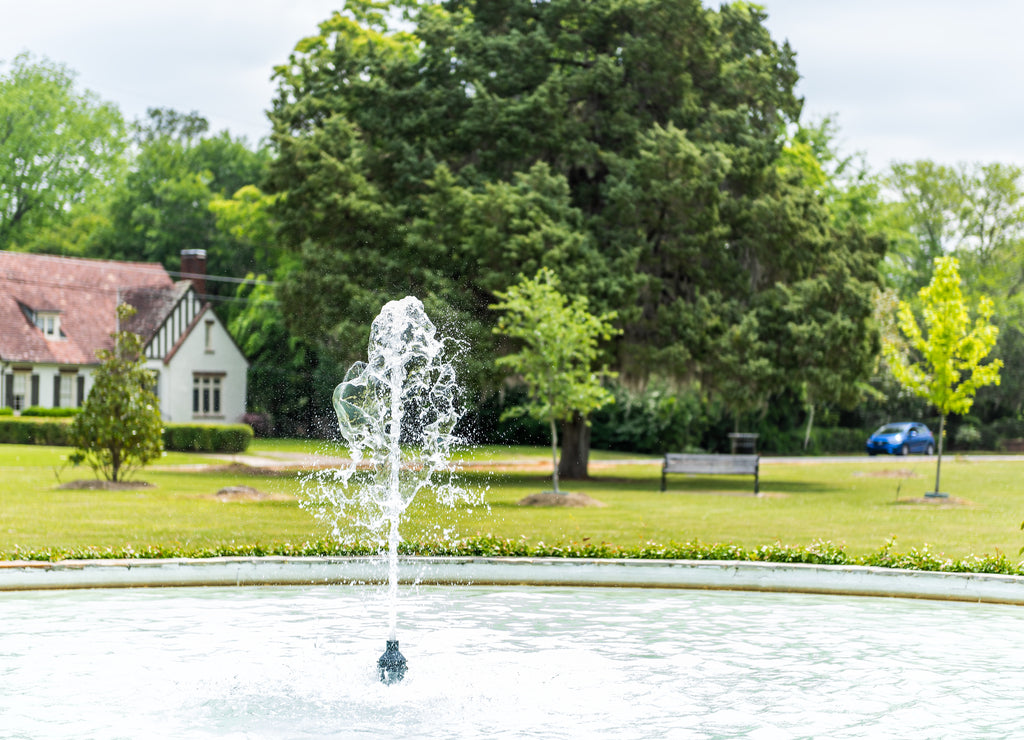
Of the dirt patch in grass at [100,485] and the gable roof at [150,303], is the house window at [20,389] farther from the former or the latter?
the dirt patch in grass at [100,485]

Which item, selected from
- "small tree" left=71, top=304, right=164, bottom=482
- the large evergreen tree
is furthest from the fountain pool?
the large evergreen tree

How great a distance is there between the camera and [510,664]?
10.1 metres

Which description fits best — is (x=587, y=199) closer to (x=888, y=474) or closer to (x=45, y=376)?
(x=888, y=474)

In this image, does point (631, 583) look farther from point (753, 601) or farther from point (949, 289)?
point (949, 289)

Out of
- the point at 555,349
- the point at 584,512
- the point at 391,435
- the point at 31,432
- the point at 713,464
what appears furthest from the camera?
the point at 31,432

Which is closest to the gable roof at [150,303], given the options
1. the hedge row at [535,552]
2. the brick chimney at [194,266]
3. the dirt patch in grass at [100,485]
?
the brick chimney at [194,266]

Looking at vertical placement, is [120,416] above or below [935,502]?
above

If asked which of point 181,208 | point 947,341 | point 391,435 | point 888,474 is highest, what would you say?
point 181,208

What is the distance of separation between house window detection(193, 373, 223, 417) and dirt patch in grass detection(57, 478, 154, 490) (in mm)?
33305

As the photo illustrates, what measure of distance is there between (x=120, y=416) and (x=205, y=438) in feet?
57.4

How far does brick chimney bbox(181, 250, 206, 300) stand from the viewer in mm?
63188

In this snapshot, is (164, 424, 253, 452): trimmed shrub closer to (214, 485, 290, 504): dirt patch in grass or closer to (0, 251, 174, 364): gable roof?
(0, 251, 174, 364): gable roof

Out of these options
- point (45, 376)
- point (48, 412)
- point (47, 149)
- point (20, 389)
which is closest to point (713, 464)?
point (48, 412)

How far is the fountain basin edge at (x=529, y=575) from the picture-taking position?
13336 mm
